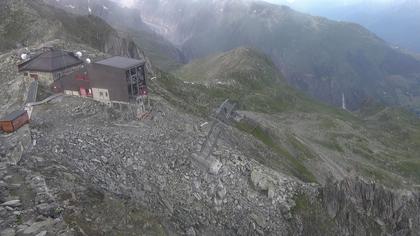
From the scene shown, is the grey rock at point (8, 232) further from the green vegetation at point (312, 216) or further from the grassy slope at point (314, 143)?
the grassy slope at point (314, 143)

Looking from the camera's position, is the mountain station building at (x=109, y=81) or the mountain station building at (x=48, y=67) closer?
the mountain station building at (x=109, y=81)

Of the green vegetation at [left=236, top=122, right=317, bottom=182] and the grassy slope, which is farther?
the grassy slope

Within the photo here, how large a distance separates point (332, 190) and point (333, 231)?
6581mm

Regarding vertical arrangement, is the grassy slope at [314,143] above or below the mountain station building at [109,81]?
below

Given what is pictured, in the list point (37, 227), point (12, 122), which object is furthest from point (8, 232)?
point (12, 122)

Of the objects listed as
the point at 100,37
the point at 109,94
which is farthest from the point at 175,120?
the point at 100,37

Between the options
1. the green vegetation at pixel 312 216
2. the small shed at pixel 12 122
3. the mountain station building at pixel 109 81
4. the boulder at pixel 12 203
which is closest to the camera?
the boulder at pixel 12 203

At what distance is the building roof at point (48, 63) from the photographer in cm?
6028

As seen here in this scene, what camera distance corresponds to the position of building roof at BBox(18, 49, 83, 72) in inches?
2373

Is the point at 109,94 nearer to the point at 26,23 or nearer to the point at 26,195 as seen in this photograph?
the point at 26,195

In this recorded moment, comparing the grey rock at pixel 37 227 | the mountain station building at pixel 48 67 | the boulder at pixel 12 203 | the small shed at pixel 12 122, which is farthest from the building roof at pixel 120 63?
the grey rock at pixel 37 227

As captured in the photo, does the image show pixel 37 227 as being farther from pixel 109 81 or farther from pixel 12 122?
pixel 109 81

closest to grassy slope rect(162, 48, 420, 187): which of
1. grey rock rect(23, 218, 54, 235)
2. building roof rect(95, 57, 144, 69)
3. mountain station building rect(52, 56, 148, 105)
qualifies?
mountain station building rect(52, 56, 148, 105)

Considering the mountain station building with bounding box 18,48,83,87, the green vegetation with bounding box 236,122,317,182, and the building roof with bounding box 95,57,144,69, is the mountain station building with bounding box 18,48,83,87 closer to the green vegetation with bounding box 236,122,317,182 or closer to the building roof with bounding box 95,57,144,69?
the building roof with bounding box 95,57,144,69
